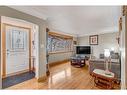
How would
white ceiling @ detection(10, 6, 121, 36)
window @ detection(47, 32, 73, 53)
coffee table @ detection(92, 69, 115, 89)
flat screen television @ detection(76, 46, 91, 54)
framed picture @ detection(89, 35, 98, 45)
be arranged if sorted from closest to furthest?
coffee table @ detection(92, 69, 115, 89) < white ceiling @ detection(10, 6, 121, 36) < window @ detection(47, 32, 73, 53) < flat screen television @ detection(76, 46, 91, 54) < framed picture @ detection(89, 35, 98, 45)

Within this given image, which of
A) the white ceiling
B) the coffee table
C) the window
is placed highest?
the white ceiling

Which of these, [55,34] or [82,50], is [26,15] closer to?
[55,34]

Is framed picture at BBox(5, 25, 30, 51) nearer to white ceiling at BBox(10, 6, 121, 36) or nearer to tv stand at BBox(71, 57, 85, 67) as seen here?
white ceiling at BBox(10, 6, 121, 36)

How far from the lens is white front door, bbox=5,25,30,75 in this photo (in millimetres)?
4163

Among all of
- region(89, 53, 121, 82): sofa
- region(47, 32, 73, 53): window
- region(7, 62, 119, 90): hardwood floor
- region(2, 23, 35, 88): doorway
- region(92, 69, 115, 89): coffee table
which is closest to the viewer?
region(92, 69, 115, 89): coffee table

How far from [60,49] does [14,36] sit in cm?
350

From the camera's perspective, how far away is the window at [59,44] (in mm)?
6300

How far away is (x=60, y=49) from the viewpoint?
7305mm

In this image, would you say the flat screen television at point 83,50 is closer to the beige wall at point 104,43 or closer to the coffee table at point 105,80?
the beige wall at point 104,43

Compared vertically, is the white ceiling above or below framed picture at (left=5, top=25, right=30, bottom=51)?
above

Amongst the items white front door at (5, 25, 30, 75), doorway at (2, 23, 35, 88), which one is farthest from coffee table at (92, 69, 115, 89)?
white front door at (5, 25, 30, 75)

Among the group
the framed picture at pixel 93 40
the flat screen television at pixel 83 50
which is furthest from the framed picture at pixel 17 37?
the framed picture at pixel 93 40
